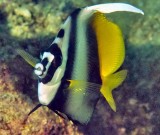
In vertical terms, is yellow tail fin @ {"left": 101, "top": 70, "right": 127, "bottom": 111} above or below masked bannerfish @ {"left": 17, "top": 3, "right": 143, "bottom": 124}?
below

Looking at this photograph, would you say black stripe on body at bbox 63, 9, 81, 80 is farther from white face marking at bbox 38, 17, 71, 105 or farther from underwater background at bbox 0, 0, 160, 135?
underwater background at bbox 0, 0, 160, 135

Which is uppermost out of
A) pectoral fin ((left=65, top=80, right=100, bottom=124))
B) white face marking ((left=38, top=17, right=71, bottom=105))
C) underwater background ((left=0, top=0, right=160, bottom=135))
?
white face marking ((left=38, top=17, right=71, bottom=105))

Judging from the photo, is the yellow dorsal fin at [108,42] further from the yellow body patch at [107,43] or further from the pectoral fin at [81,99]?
the pectoral fin at [81,99]

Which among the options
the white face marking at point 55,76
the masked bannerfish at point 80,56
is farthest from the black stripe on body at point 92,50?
the white face marking at point 55,76

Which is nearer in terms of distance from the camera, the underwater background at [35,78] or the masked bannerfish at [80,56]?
the masked bannerfish at [80,56]

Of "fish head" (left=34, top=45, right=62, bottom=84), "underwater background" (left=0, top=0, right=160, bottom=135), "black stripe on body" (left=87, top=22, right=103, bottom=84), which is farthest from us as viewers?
"underwater background" (left=0, top=0, right=160, bottom=135)

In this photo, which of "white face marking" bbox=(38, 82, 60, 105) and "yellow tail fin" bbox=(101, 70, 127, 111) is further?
"yellow tail fin" bbox=(101, 70, 127, 111)

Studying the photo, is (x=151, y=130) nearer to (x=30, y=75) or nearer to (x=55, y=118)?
(x=55, y=118)

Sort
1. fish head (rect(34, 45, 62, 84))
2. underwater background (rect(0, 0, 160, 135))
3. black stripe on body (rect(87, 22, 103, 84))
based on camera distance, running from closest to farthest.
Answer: fish head (rect(34, 45, 62, 84)), black stripe on body (rect(87, 22, 103, 84)), underwater background (rect(0, 0, 160, 135))

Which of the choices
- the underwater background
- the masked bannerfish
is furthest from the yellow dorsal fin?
the underwater background
